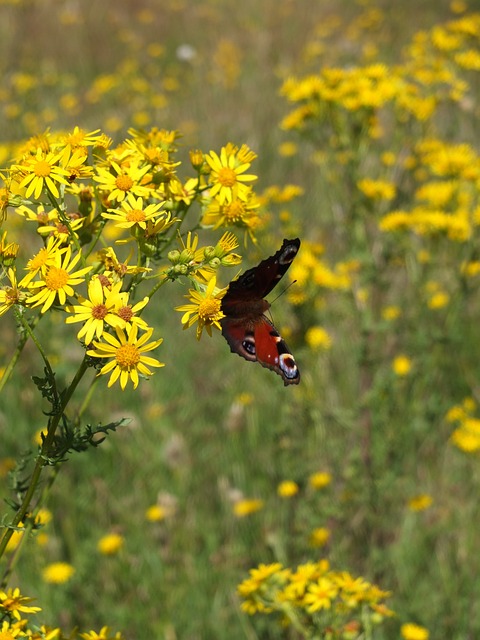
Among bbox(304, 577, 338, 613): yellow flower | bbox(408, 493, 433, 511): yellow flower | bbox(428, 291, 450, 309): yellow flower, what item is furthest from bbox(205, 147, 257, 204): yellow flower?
bbox(428, 291, 450, 309): yellow flower

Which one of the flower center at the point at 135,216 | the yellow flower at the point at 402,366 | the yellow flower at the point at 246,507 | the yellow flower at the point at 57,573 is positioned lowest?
the yellow flower at the point at 57,573

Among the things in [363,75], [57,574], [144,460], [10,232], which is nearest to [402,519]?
[144,460]

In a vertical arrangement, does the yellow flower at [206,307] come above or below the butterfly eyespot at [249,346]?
above

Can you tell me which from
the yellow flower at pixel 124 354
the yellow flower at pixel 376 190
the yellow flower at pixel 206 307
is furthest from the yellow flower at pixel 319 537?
the yellow flower at pixel 124 354

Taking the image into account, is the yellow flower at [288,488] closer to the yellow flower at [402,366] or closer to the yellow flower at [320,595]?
the yellow flower at [402,366]

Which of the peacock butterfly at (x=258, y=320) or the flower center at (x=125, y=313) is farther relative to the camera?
the peacock butterfly at (x=258, y=320)

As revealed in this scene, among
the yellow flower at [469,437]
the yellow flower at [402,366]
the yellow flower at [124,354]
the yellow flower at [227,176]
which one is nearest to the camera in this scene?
the yellow flower at [124,354]

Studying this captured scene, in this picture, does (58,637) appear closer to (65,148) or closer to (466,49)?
(65,148)

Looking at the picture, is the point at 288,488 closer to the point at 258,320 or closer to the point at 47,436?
the point at 258,320
